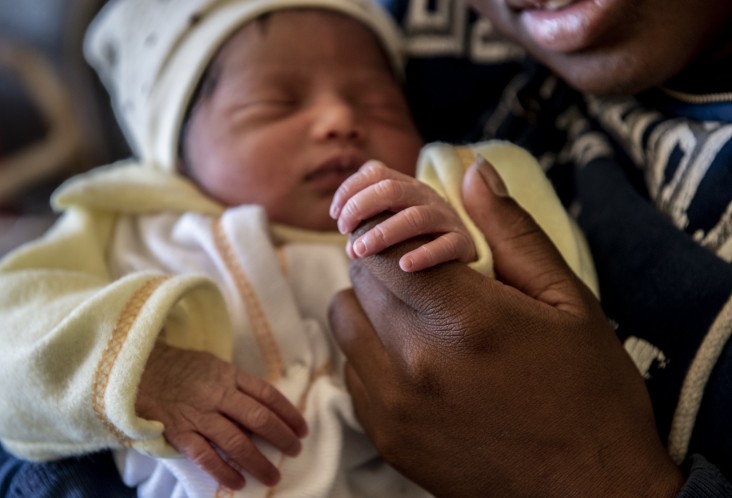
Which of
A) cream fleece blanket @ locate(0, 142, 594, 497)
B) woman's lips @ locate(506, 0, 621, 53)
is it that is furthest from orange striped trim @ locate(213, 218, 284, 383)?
woman's lips @ locate(506, 0, 621, 53)

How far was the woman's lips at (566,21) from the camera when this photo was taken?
28.3 inches

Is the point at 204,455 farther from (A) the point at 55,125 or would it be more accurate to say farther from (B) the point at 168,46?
(A) the point at 55,125

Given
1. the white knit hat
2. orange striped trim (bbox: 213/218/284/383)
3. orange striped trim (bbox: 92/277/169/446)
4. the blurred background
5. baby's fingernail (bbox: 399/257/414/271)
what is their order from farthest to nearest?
the blurred background < the white knit hat < orange striped trim (bbox: 213/218/284/383) < orange striped trim (bbox: 92/277/169/446) < baby's fingernail (bbox: 399/257/414/271)

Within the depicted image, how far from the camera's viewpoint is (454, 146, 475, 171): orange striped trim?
710 millimetres

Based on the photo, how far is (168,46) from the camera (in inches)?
44.9

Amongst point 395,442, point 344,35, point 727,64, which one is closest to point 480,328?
point 395,442

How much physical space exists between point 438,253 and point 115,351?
331 mm

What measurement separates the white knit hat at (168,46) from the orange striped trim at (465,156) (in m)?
0.52

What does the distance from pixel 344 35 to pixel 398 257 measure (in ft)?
2.11

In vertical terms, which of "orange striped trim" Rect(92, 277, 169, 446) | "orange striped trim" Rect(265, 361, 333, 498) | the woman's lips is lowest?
"orange striped trim" Rect(265, 361, 333, 498)

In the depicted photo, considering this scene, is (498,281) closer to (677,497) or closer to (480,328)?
(480,328)

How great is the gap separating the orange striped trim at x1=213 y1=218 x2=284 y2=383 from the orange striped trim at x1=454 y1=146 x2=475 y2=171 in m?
0.31

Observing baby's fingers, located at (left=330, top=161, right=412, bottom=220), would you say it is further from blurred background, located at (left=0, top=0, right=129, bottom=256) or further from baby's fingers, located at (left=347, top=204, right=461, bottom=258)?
blurred background, located at (left=0, top=0, right=129, bottom=256)

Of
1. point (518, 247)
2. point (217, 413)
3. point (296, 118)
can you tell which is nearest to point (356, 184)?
point (518, 247)
